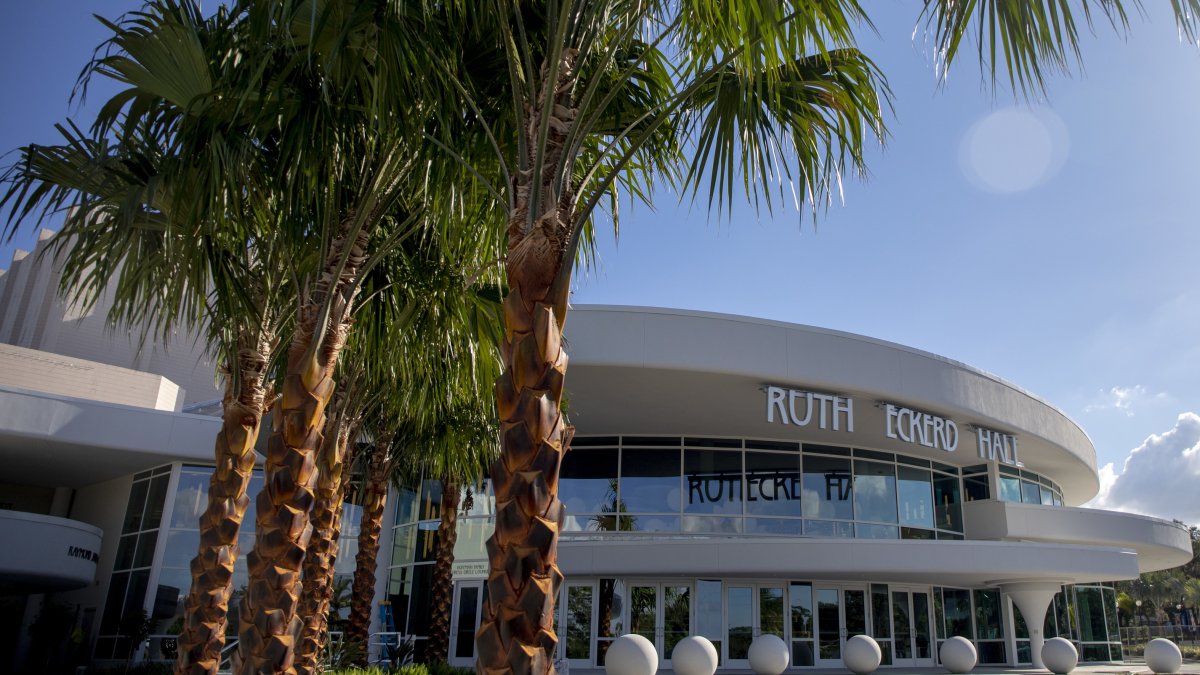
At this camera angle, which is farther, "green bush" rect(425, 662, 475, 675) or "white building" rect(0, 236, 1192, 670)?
"white building" rect(0, 236, 1192, 670)

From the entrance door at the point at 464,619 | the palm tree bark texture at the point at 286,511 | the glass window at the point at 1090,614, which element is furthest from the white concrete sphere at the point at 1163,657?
the palm tree bark texture at the point at 286,511

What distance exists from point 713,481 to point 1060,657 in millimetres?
9304

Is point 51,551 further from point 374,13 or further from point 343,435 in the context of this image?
point 374,13

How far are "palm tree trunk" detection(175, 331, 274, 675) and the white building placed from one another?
10360 mm

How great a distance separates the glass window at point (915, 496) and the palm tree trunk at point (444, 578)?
13.8 meters

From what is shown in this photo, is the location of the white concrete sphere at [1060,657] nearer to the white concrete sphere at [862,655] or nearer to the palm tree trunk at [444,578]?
the white concrete sphere at [862,655]

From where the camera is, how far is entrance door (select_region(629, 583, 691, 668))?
21.6m

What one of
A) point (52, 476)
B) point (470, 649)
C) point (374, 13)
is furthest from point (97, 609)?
point (374, 13)

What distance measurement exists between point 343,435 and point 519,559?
1013 cm

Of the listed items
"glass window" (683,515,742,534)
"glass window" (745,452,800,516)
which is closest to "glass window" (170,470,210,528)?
"glass window" (683,515,742,534)

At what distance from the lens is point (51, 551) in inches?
842

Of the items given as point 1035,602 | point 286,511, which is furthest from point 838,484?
point 286,511

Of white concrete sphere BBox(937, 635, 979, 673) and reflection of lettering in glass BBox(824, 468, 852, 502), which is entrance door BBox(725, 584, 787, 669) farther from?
white concrete sphere BBox(937, 635, 979, 673)

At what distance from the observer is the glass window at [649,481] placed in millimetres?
23500
